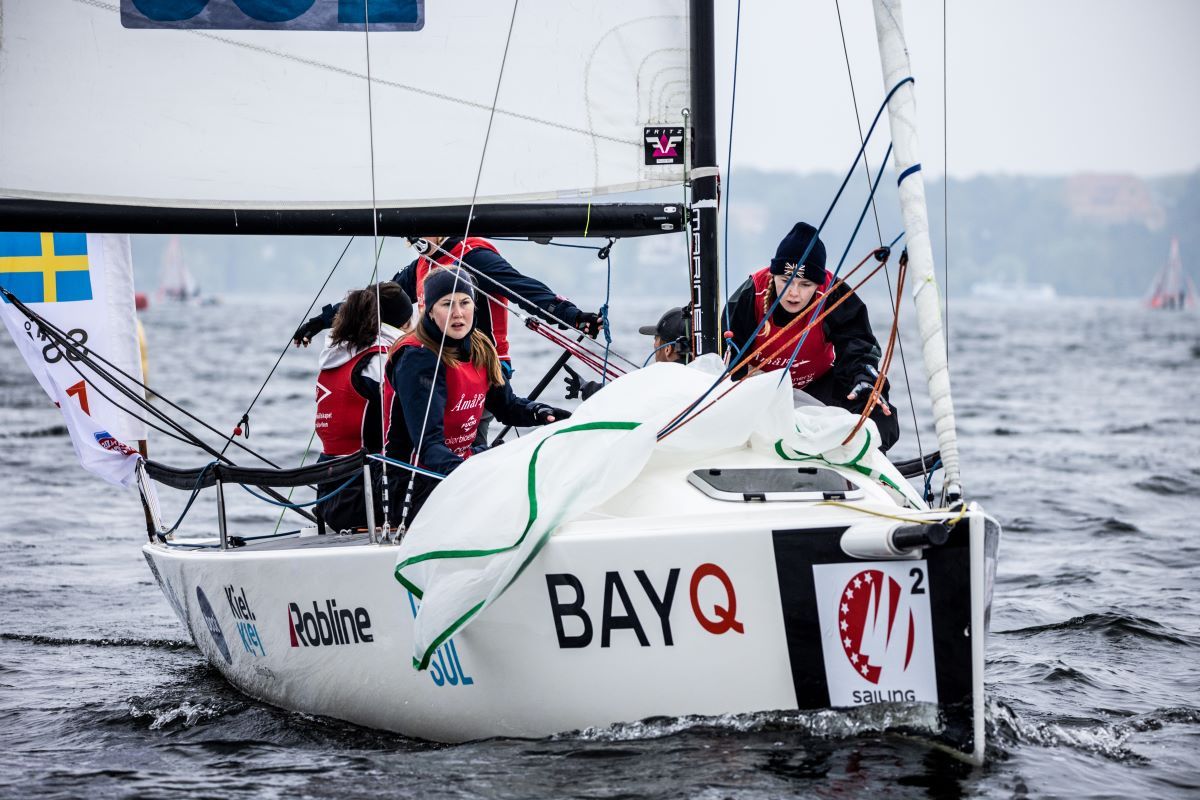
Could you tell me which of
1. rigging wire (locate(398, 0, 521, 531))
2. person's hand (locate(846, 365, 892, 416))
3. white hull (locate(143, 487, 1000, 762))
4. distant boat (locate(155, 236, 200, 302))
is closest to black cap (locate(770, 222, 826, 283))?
person's hand (locate(846, 365, 892, 416))

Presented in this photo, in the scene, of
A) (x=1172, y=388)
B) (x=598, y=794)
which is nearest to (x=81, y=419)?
(x=598, y=794)

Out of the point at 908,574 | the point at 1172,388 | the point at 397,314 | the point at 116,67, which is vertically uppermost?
the point at 116,67

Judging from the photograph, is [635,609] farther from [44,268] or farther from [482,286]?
[44,268]

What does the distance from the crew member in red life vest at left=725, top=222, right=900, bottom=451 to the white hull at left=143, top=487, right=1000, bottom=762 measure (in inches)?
49.3

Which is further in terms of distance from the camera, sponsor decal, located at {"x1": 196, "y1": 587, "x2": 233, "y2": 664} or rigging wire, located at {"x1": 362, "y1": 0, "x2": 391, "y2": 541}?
sponsor decal, located at {"x1": 196, "y1": 587, "x2": 233, "y2": 664}

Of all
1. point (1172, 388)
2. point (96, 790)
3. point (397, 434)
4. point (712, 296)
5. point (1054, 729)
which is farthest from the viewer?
point (1172, 388)

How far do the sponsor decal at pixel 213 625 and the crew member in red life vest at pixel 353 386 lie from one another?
1.66ft

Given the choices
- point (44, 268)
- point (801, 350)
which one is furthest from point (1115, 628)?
point (44, 268)

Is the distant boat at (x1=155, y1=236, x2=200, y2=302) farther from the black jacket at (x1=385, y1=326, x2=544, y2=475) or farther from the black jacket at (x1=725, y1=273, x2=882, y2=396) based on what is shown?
the black jacket at (x1=385, y1=326, x2=544, y2=475)

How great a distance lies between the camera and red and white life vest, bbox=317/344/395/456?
512 cm

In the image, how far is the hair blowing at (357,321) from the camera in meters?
5.07

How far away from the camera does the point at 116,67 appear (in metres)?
4.95

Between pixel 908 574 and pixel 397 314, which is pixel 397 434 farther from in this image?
pixel 908 574

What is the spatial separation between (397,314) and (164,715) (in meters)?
1.62
